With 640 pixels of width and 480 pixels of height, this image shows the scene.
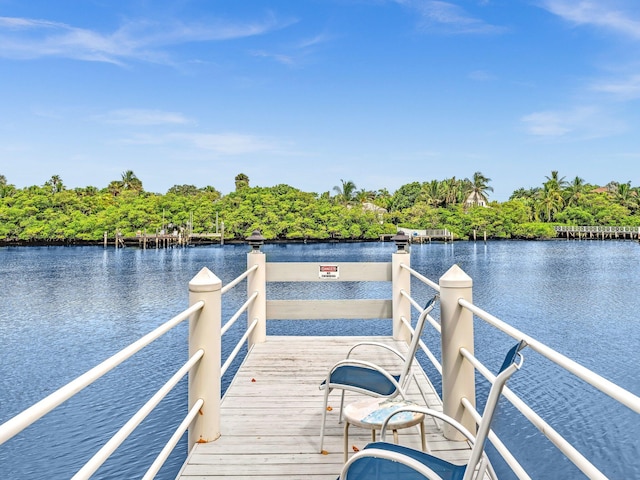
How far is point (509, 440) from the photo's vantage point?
735 centimetres

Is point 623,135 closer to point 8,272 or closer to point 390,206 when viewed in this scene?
point 390,206

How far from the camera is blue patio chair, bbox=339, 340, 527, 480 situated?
1.52 metres

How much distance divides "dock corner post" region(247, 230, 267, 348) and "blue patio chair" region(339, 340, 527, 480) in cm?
368

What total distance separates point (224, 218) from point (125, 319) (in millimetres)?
70926

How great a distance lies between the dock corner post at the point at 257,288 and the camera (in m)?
5.35

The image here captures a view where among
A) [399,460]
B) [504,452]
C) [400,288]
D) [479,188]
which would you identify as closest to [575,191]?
[479,188]

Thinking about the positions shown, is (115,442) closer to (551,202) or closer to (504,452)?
(504,452)

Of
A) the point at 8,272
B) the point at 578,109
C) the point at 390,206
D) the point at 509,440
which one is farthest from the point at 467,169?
the point at 509,440

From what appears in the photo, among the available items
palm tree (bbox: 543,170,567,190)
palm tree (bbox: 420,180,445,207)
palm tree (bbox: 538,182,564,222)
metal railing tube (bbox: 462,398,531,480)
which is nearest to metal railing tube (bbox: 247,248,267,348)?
metal railing tube (bbox: 462,398,531,480)

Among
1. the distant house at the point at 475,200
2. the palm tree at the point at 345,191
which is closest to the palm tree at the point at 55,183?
the palm tree at the point at 345,191

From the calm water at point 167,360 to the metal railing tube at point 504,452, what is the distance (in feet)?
15.4

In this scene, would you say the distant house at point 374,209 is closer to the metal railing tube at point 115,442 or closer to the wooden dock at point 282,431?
the wooden dock at point 282,431

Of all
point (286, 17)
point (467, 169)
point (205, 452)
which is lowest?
point (205, 452)

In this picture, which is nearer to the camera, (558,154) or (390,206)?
(558,154)
